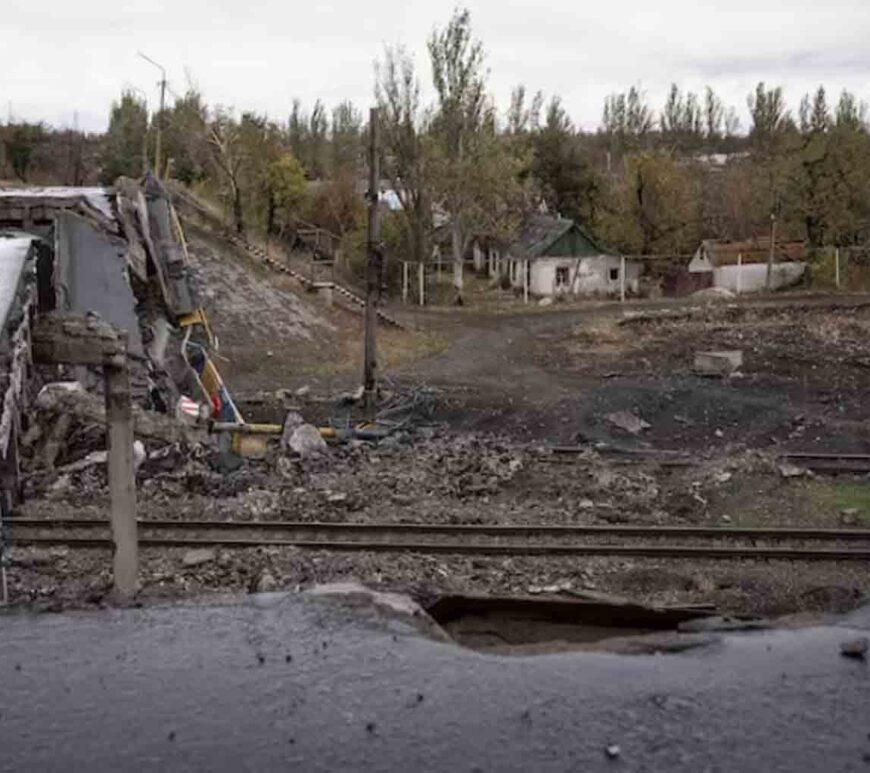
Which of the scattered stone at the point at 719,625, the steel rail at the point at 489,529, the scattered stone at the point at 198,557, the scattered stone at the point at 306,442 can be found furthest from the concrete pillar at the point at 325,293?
the scattered stone at the point at 719,625

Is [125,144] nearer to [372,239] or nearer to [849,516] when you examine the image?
[372,239]

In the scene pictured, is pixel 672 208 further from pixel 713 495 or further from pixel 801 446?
pixel 713 495

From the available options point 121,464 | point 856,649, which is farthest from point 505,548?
point 856,649

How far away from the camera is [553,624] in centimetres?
717

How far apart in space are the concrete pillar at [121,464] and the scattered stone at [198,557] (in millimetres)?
2078

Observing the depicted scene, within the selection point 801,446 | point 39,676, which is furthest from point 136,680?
point 801,446

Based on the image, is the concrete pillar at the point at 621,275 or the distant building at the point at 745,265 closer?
the concrete pillar at the point at 621,275

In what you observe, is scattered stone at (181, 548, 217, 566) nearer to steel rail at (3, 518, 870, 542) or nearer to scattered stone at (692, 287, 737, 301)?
steel rail at (3, 518, 870, 542)

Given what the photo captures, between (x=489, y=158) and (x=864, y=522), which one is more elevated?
(x=489, y=158)

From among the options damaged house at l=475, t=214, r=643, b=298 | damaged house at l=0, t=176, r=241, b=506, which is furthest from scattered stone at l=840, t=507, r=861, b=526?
damaged house at l=475, t=214, r=643, b=298

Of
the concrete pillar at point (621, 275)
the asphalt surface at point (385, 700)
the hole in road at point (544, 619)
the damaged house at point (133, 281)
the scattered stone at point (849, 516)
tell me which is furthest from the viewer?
the concrete pillar at point (621, 275)

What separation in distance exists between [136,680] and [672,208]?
46.7 metres

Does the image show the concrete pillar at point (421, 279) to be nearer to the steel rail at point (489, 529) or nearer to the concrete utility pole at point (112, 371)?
the steel rail at point (489, 529)

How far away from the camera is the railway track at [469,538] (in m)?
10.9
